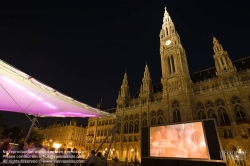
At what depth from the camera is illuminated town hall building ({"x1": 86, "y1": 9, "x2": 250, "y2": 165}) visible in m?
22.4

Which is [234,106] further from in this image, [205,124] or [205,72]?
[205,124]

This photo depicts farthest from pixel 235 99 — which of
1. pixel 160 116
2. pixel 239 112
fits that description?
pixel 160 116

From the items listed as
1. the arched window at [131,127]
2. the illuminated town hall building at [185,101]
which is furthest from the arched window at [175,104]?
the arched window at [131,127]

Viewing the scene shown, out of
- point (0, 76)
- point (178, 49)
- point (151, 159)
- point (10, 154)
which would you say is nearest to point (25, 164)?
point (10, 154)

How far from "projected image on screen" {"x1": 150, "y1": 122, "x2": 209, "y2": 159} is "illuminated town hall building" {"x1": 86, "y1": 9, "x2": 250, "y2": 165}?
39.2ft

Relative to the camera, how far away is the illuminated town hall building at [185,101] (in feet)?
73.4

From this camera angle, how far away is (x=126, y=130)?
36469 mm

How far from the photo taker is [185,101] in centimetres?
2689

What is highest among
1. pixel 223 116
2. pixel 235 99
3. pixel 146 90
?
pixel 146 90

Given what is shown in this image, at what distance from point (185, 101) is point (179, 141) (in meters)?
14.6

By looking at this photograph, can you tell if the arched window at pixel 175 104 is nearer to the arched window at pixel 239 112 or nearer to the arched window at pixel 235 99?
the arched window at pixel 235 99

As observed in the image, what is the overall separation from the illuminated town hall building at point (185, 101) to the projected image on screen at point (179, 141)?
11.9 meters

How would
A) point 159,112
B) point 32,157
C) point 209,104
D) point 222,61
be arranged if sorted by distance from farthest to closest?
point 159,112, point 222,61, point 209,104, point 32,157

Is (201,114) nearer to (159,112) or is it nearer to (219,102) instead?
(219,102)
